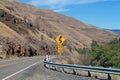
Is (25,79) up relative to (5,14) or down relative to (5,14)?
down

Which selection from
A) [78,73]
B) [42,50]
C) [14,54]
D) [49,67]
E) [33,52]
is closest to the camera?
[78,73]

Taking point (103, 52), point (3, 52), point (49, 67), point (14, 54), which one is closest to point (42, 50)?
point (103, 52)

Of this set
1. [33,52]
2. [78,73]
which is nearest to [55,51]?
[33,52]

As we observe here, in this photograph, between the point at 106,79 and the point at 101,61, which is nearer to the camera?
the point at 106,79

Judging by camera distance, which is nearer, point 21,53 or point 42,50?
point 21,53

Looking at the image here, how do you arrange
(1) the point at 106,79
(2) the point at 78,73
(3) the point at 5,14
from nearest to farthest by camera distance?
(1) the point at 106,79, (2) the point at 78,73, (3) the point at 5,14

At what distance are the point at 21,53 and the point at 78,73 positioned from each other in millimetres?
40107

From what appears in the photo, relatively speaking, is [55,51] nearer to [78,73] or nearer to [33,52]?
[33,52]

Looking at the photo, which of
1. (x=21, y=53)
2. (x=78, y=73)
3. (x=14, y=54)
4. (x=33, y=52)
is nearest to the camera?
(x=78, y=73)

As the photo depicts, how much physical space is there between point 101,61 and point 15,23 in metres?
22.1

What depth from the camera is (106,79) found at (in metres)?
18.3

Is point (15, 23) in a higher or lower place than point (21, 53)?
higher

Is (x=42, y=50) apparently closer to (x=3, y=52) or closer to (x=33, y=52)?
(x=33, y=52)

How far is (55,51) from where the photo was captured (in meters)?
90.8
